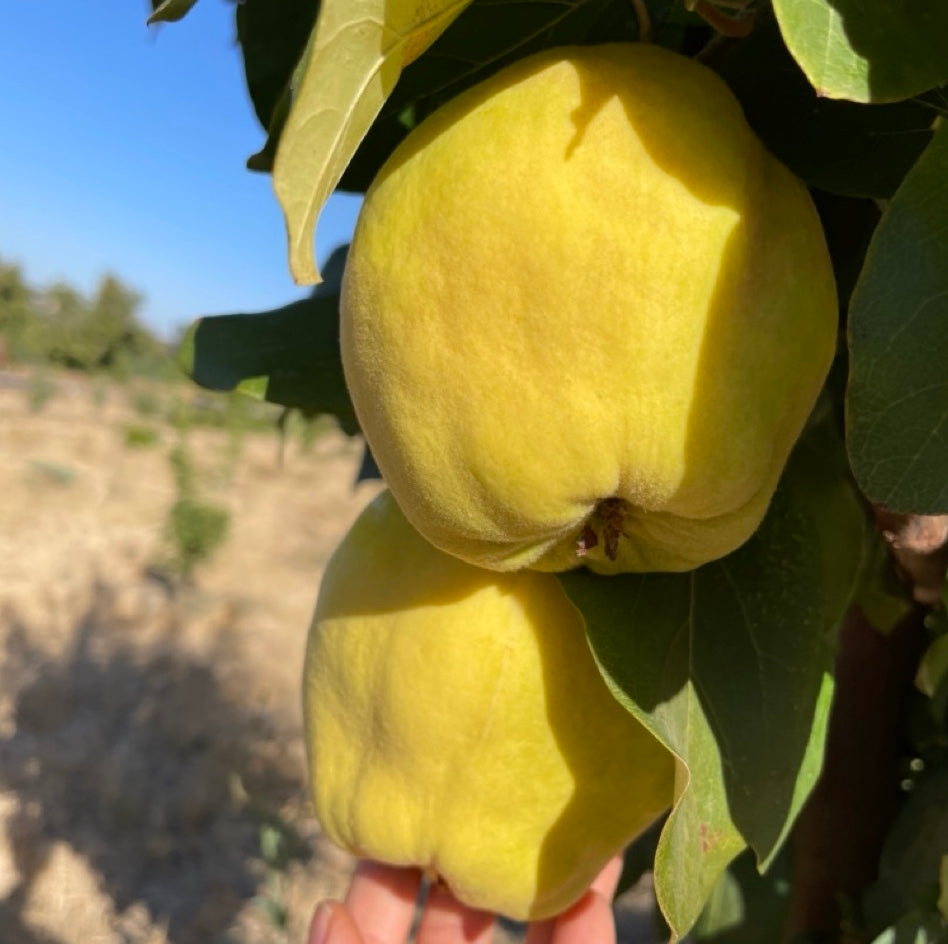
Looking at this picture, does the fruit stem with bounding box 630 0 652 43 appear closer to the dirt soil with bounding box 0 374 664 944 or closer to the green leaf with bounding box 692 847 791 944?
the green leaf with bounding box 692 847 791 944

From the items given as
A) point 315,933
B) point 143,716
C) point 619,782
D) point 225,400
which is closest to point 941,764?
point 619,782

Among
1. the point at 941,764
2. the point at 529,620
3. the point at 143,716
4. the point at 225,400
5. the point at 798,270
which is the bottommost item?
the point at 225,400

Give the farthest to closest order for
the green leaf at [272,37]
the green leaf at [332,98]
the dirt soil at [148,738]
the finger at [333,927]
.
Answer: the dirt soil at [148,738] < the finger at [333,927] < the green leaf at [272,37] < the green leaf at [332,98]

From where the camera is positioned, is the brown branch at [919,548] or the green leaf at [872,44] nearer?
the green leaf at [872,44]

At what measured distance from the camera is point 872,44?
38cm

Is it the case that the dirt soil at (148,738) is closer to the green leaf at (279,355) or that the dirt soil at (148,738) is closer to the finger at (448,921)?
the finger at (448,921)

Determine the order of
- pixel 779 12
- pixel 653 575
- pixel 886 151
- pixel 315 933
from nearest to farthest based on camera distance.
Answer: pixel 779 12 → pixel 886 151 → pixel 653 575 → pixel 315 933

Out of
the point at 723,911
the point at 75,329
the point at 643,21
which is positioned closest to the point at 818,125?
the point at 643,21

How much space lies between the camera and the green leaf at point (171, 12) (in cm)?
43

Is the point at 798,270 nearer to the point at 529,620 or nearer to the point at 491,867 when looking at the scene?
the point at 529,620

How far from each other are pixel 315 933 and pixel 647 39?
0.68 m

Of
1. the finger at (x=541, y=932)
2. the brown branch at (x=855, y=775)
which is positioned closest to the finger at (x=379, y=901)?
the finger at (x=541, y=932)

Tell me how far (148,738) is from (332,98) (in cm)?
358

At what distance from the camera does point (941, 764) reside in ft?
2.90
